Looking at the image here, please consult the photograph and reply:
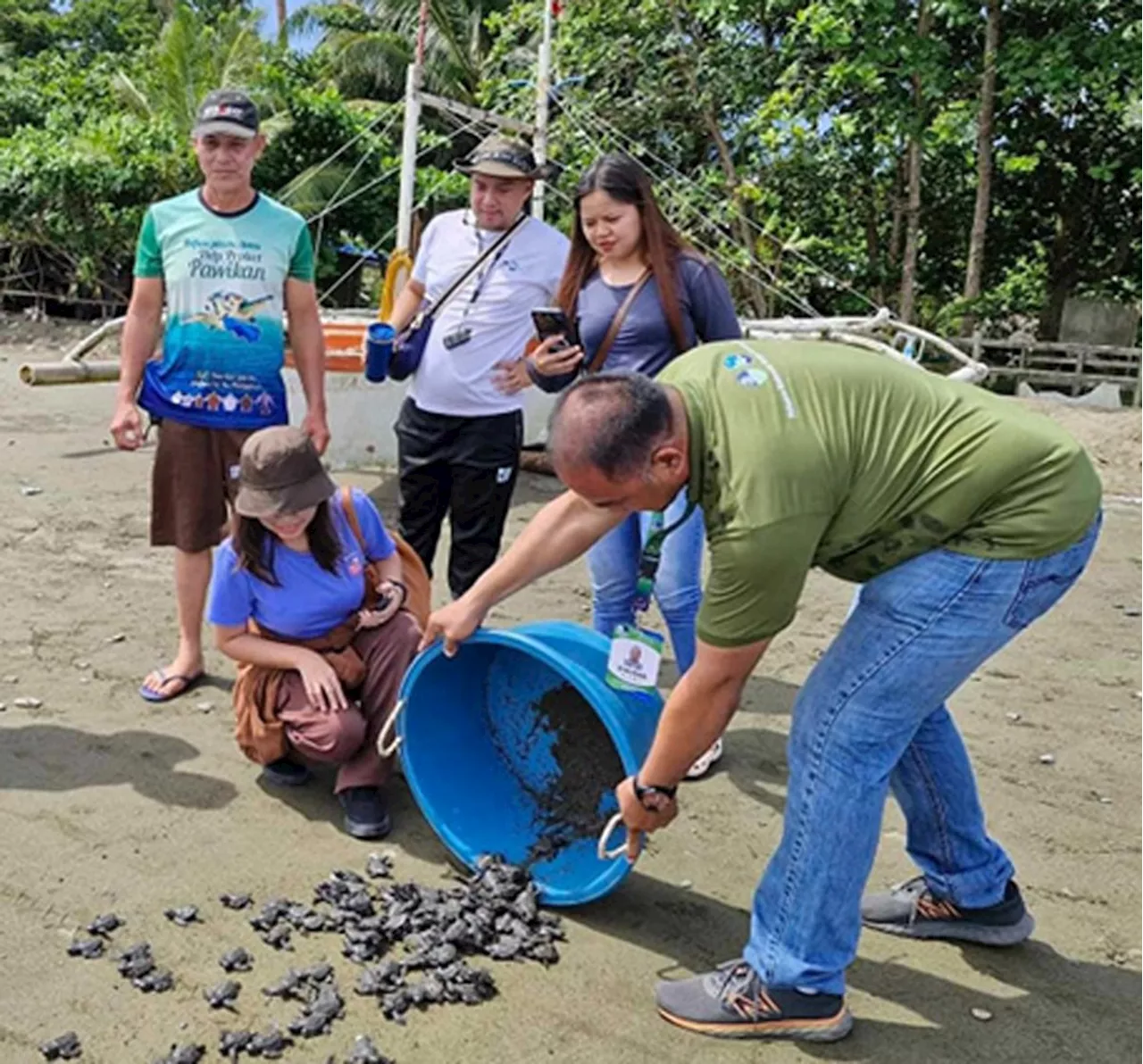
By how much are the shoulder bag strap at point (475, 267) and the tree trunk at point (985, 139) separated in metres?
11.2

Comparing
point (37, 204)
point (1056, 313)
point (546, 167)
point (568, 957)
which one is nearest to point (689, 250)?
point (546, 167)

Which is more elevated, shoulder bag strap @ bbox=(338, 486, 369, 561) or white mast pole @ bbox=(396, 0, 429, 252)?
white mast pole @ bbox=(396, 0, 429, 252)

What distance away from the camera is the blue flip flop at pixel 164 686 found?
4117 mm

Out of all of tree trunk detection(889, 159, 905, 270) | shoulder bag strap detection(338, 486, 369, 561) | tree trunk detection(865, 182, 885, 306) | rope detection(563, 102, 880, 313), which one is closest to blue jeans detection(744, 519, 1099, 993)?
shoulder bag strap detection(338, 486, 369, 561)

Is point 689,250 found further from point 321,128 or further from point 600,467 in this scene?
point 321,128

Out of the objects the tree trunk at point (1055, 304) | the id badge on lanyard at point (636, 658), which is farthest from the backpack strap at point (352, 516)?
the tree trunk at point (1055, 304)

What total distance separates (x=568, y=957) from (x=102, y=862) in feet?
4.08

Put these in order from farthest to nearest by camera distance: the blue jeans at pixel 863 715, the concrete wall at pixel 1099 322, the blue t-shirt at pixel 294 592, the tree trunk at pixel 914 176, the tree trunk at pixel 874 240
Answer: the tree trunk at pixel 874 240, the concrete wall at pixel 1099 322, the tree trunk at pixel 914 176, the blue t-shirt at pixel 294 592, the blue jeans at pixel 863 715

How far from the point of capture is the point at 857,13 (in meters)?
13.1

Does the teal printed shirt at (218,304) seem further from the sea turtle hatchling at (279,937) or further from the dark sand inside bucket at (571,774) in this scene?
the sea turtle hatchling at (279,937)

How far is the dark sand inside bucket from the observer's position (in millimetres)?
3133

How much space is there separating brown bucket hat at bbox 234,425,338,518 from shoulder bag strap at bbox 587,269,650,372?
0.86 metres

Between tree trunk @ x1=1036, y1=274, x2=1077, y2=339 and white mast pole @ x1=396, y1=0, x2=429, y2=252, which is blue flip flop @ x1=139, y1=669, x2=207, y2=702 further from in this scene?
tree trunk @ x1=1036, y1=274, x2=1077, y2=339

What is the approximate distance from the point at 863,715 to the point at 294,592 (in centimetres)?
164
